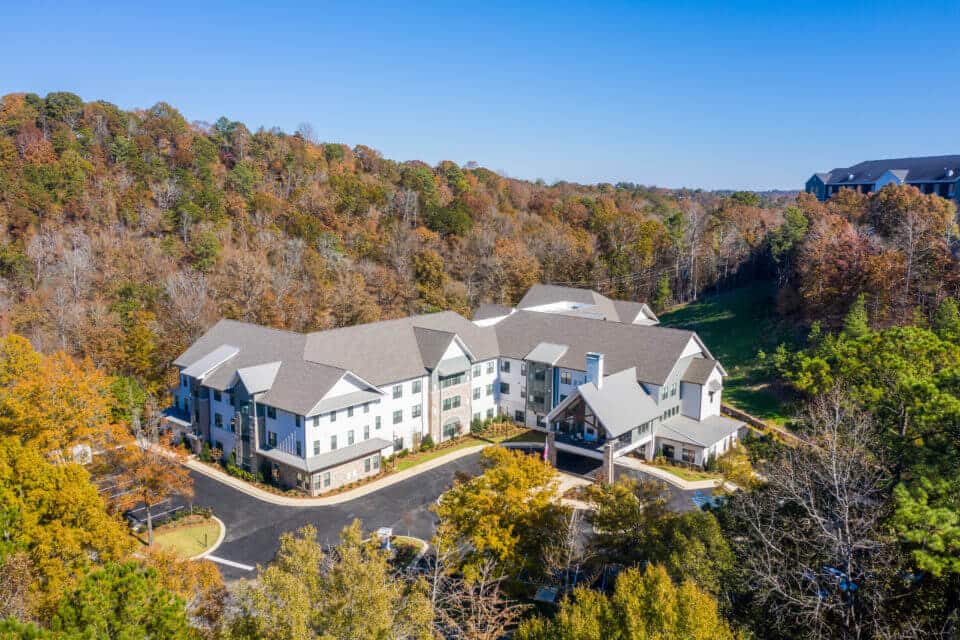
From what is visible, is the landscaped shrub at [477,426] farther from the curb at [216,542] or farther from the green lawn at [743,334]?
the green lawn at [743,334]

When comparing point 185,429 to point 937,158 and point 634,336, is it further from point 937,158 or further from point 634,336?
point 937,158

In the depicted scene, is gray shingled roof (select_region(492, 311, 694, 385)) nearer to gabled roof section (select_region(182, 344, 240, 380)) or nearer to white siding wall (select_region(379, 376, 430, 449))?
white siding wall (select_region(379, 376, 430, 449))

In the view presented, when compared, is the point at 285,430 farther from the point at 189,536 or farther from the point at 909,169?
the point at 909,169

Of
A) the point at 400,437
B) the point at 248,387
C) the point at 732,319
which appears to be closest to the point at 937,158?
the point at 732,319

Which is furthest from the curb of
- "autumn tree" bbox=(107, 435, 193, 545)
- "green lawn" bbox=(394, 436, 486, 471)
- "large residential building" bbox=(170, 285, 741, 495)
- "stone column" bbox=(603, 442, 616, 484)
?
"stone column" bbox=(603, 442, 616, 484)

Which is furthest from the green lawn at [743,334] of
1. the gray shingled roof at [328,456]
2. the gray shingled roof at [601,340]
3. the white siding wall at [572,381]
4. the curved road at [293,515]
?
the gray shingled roof at [328,456]

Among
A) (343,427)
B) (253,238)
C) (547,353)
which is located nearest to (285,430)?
(343,427)
